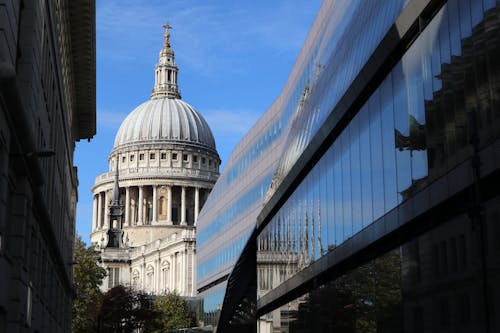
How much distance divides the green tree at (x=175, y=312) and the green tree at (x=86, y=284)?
30976mm

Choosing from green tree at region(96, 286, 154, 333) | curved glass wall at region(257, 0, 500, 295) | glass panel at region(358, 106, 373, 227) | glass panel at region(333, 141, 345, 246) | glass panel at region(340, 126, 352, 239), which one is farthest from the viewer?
green tree at region(96, 286, 154, 333)

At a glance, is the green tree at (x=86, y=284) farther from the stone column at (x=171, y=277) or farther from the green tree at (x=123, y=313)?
the stone column at (x=171, y=277)

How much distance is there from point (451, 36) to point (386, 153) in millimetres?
7933

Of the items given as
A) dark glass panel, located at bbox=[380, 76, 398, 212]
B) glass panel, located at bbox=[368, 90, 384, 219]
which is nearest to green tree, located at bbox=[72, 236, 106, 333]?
glass panel, located at bbox=[368, 90, 384, 219]

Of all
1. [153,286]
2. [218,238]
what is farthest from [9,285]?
[153,286]

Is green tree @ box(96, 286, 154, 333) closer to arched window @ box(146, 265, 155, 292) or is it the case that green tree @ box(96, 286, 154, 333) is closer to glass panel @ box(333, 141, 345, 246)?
glass panel @ box(333, 141, 345, 246)

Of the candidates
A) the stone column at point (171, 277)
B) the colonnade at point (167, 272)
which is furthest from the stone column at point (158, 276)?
the stone column at point (171, 277)

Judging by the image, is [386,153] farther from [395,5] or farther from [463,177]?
[463,177]

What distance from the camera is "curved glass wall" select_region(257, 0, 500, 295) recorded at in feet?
86.1

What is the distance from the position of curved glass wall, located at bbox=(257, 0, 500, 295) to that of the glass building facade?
60mm

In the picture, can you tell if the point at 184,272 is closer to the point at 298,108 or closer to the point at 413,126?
the point at 298,108

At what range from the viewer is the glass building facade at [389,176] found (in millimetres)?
26297

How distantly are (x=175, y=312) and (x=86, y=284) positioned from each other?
44274mm

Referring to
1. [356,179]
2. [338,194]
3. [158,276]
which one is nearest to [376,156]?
[356,179]
